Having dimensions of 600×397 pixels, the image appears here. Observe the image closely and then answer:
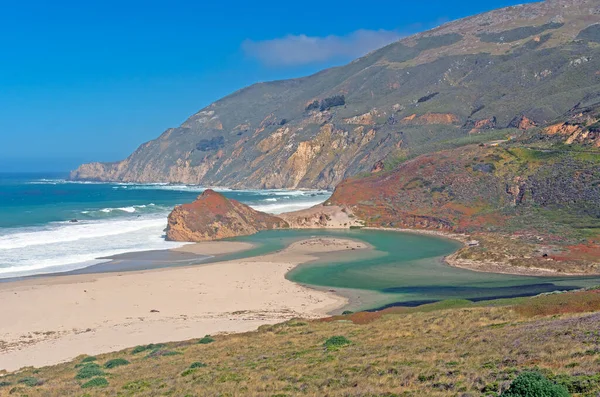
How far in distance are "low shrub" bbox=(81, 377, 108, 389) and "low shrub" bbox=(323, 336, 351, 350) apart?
7.40 m

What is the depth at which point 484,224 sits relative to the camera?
211 feet

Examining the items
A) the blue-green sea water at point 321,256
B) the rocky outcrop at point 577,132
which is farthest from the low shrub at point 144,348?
the rocky outcrop at point 577,132

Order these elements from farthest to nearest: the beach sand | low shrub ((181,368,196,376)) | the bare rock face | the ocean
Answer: the bare rock face, the ocean, the beach sand, low shrub ((181,368,196,376))

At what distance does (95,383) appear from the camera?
17.6 metres

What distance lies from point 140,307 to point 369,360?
2095 cm

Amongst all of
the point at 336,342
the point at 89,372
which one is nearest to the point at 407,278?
the point at 336,342

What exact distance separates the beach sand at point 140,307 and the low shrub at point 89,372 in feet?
14.2

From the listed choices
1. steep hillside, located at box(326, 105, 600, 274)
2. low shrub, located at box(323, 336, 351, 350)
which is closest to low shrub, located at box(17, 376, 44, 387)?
low shrub, located at box(323, 336, 351, 350)

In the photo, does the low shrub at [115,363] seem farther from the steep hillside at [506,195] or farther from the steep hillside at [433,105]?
the steep hillside at [433,105]

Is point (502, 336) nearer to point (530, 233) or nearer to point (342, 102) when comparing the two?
point (530, 233)

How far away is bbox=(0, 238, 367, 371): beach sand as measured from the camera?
26.6 m

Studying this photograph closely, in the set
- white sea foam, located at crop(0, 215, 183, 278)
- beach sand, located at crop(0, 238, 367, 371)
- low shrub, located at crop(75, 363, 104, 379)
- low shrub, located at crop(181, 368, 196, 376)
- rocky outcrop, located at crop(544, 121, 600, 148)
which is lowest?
beach sand, located at crop(0, 238, 367, 371)

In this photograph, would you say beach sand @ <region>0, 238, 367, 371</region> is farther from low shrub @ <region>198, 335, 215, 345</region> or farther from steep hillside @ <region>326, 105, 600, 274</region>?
steep hillside @ <region>326, 105, 600, 274</region>

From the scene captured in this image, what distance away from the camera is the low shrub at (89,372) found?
18.9m
